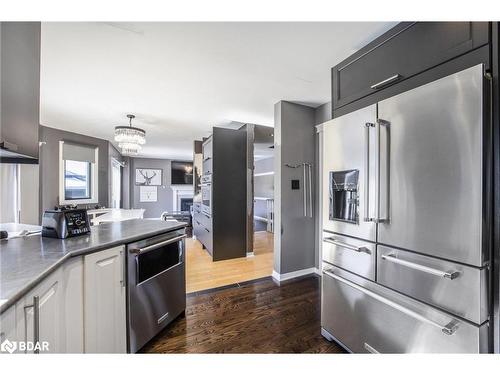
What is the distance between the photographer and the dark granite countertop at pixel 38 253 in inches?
30.3

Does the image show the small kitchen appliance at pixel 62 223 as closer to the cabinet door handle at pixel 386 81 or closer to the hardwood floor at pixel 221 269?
the hardwood floor at pixel 221 269

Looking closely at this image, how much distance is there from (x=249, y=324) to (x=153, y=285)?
3.02ft

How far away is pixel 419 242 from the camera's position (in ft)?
3.66

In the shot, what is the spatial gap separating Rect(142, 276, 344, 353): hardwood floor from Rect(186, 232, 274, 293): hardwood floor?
248 millimetres

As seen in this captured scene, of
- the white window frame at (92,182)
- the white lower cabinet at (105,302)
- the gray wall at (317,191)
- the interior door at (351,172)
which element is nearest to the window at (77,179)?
the white window frame at (92,182)

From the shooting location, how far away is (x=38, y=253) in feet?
3.60

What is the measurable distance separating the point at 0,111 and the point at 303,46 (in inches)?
75.8

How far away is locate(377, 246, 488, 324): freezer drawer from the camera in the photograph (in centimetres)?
92

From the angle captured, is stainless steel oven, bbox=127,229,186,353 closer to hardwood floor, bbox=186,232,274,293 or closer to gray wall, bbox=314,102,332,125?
hardwood floor, bbox=186,232,274,293

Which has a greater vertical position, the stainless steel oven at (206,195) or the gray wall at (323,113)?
the gray wall at (323,113)
